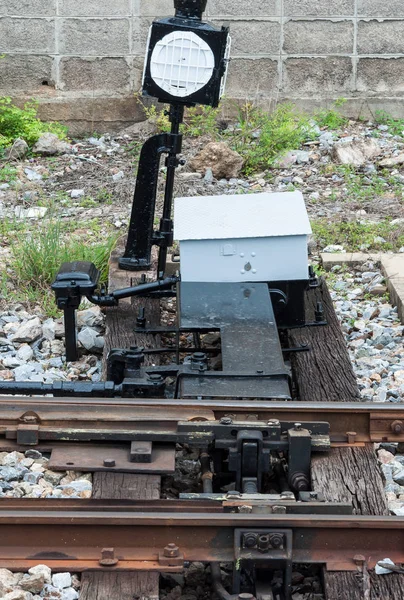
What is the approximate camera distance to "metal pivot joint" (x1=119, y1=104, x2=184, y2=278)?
232 inches

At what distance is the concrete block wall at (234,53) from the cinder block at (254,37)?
0.01 meters

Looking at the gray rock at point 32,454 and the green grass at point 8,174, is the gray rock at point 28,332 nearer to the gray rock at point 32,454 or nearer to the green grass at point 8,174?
the gray rock at point 32,454

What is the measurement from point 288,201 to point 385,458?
74.2 inches

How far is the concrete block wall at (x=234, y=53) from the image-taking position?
1014 centimetres

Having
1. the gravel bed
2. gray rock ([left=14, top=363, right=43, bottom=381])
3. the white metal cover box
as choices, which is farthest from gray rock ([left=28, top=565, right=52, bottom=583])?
the white metal cover box

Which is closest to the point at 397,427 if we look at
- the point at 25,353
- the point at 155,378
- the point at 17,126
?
the point at 155,378

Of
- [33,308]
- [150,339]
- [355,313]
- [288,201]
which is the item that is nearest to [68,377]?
[150,339]

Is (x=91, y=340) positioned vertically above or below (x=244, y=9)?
below

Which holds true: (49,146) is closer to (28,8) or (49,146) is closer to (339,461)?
(28,8)

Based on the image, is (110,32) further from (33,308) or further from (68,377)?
(68,377)

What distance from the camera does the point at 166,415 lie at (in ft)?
13.4

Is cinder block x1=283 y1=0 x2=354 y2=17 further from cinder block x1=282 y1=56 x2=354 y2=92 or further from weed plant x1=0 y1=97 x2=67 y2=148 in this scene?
weed plant x1=0 y1=97 x2=67 y2=148

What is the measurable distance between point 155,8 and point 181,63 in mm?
4726

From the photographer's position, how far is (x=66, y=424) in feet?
13.2
